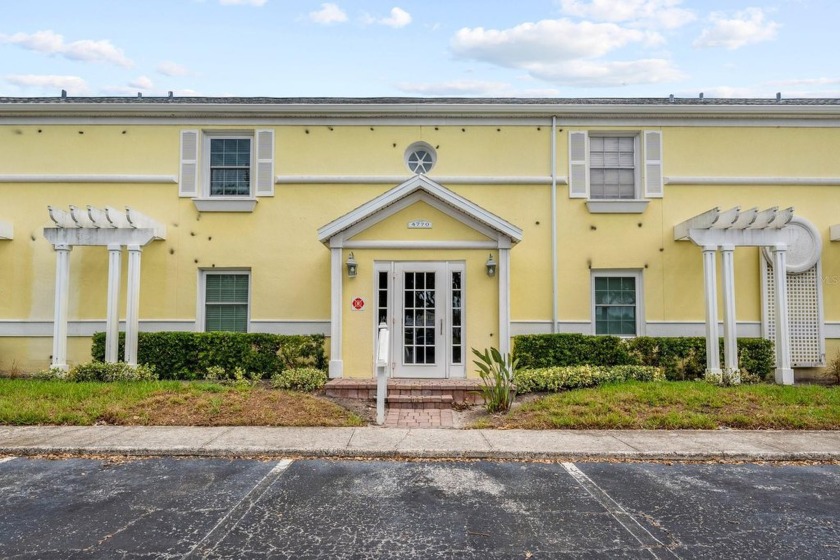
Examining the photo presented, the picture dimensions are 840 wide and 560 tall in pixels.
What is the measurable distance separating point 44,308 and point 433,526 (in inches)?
460

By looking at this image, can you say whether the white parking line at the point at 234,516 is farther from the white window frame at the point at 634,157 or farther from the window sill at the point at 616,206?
the white window frame at the point at 634,157

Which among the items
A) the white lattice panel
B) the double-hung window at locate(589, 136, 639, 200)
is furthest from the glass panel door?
the white lattice panel

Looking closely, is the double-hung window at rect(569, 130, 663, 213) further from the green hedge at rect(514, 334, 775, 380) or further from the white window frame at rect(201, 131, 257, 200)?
the white window frame at rect(201, 131, 257, 200)

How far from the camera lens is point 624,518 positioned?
177 inches

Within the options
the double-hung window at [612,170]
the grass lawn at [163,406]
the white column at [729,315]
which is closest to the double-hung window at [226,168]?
the grass lawn at [163,406]

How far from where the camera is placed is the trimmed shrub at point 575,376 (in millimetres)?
9836

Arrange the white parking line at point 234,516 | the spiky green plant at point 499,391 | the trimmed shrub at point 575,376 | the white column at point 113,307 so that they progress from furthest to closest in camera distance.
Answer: the white column at point 113,307 → the trimmed shrub at point 575,376 → the spiky green plant at point 499,391 → the white parking line at point 234,516

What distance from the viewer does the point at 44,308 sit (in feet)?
39.9

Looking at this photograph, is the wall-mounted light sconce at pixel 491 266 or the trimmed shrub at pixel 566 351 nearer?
the wall-mounted light sconce at pixel 491 266

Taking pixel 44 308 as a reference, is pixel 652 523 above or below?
below

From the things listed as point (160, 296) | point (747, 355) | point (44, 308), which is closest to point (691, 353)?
point (747, 355)

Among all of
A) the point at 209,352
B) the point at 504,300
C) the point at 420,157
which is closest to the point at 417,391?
the point at 504,300

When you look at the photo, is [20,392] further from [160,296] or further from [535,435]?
[535,435]

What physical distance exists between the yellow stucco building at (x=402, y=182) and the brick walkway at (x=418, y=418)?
3.64 m
